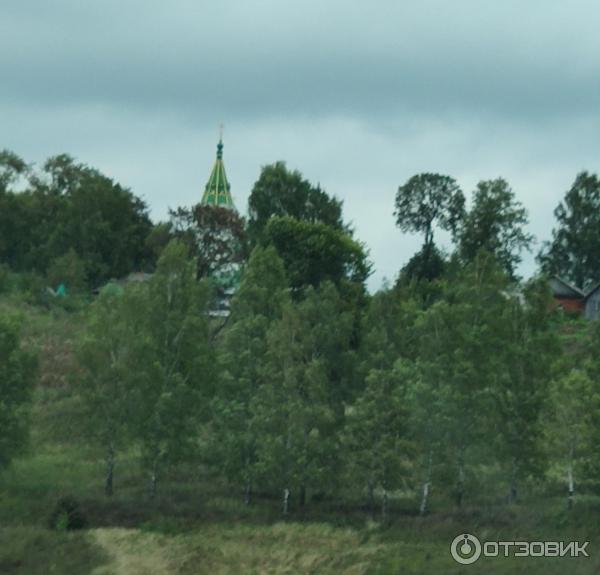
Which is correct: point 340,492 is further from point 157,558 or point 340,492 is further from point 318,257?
point 318,257

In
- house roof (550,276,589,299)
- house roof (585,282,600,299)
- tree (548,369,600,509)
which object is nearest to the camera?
tree (548,369,600,509)

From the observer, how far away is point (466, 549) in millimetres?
42188

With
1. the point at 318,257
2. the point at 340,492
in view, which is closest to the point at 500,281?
the point at 340,492

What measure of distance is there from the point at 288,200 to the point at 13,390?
40.0 meters

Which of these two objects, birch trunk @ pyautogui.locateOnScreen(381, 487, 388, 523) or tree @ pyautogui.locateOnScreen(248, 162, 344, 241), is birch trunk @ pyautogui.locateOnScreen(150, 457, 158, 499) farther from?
tree @ pyautogui.locateOnScreen(248, 162, 344, 241)

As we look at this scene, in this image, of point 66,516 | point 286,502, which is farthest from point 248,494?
point 66,516

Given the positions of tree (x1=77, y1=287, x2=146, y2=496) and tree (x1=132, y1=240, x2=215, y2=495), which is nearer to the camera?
tree (x1=132, y1=240, x2=215, y2=495)

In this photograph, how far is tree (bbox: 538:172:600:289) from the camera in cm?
9469

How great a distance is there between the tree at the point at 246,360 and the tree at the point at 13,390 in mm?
6715

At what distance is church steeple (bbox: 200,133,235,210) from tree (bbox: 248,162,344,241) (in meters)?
31.2

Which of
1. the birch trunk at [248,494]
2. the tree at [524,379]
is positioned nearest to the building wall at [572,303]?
the tree at [524,379]

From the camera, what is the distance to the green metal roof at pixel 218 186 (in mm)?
121375

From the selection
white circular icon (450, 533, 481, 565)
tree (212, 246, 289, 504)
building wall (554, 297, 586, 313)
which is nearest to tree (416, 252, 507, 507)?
white circular icon (450, 533, 481, 565)

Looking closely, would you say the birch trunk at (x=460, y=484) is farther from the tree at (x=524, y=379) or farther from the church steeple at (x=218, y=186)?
the church steeple at (x=218, y=186)
